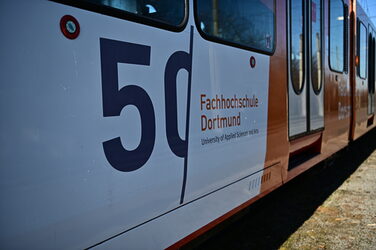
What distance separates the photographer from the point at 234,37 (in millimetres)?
2508

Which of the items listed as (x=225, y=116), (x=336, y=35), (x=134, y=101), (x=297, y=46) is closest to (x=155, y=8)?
(x=134, y=101)

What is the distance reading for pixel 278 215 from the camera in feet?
12.6

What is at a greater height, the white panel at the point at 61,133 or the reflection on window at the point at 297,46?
the reflection on window at the point at 297,46

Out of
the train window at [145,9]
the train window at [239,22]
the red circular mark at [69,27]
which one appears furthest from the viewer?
the train window at [239,22]

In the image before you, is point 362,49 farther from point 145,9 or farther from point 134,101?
point 134,101

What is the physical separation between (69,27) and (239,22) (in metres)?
1.53

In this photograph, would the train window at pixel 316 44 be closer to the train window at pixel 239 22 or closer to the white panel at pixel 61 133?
the train window at pixel 239 22

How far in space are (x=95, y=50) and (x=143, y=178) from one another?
65 centimetres

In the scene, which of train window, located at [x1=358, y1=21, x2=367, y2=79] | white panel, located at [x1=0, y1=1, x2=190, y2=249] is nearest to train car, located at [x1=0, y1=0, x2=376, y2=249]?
white panel, located at [x1=0, y1=1, x2=190, y2=249]

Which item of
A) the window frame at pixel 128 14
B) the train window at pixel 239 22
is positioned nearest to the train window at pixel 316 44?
the train window at pixel 239 22

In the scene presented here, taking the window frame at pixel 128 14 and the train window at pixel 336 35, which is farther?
the train window at pixel 336 35

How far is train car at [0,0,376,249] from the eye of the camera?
1.24 m

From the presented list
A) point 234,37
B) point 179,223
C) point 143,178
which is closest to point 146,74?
point 143,178

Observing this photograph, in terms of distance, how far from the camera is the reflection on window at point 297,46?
11.4 feet
